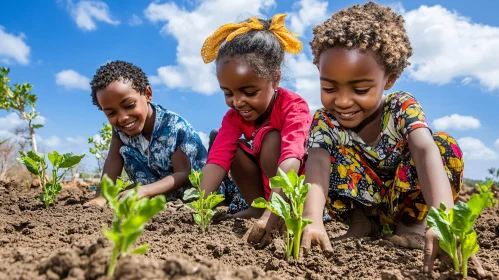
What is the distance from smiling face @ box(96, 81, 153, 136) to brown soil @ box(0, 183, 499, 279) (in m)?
0.98

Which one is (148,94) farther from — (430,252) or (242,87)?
(430,252)

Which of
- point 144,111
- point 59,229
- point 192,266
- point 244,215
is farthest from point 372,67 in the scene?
point 144,111

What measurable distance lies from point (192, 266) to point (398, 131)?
179 cm

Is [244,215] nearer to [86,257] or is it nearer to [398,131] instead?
[398,131]

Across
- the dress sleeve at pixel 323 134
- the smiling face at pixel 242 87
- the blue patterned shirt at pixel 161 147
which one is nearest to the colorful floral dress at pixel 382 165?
the dress sleeve at pixel 323 134

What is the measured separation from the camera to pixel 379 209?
3.06m

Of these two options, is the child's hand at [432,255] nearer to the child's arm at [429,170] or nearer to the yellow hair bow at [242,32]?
the child's arm at [429,170]

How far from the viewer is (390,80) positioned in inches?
111

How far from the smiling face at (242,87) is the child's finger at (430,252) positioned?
5.72 ft

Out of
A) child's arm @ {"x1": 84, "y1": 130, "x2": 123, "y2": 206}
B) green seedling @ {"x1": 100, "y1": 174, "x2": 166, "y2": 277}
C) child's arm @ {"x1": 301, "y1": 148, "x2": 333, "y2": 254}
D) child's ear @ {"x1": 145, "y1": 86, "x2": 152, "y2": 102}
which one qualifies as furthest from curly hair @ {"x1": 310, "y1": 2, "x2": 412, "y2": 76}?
child's arm @ {"x1": 84, "y1": 130, "x2": 123, "y2": 206}

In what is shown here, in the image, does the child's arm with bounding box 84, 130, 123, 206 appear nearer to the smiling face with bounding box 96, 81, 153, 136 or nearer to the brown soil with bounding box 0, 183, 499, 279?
the smiling face with bounding box 96, 81, 153, 136

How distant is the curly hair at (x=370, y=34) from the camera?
8.43 ft

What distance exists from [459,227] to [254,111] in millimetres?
1923

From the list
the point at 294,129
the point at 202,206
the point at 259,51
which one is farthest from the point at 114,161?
the point at 202,206
